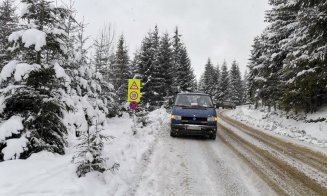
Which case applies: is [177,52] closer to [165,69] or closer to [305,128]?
[165,69]

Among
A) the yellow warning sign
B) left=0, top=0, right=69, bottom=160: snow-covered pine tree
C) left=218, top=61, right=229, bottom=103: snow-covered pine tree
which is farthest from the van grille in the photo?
left=218, top=61, right=229, bottom=103: snow-covered pine tree

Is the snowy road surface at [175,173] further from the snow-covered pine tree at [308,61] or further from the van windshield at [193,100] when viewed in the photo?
the snow-covered pine tree at [308,61]

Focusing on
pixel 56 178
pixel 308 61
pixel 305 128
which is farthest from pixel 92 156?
pixel 305 128

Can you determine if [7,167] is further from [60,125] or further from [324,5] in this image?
[324,5]

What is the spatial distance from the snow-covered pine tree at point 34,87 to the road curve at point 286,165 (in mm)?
5190

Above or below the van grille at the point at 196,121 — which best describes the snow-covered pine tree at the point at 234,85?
above

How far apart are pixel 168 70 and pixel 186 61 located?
31.5 feet

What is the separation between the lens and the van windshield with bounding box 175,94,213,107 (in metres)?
13.2

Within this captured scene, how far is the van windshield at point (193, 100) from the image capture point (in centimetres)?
1317

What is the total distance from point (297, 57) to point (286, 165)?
37.1 feet

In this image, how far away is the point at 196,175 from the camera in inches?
263

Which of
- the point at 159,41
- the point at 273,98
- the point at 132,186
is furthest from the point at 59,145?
the point at 159,41

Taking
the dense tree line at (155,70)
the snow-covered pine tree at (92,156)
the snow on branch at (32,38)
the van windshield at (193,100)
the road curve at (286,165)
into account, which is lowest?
the road curve at (286,165)

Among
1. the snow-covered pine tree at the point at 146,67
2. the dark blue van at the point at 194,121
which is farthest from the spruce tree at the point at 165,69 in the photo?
the dark blue van at the point at 194,121
